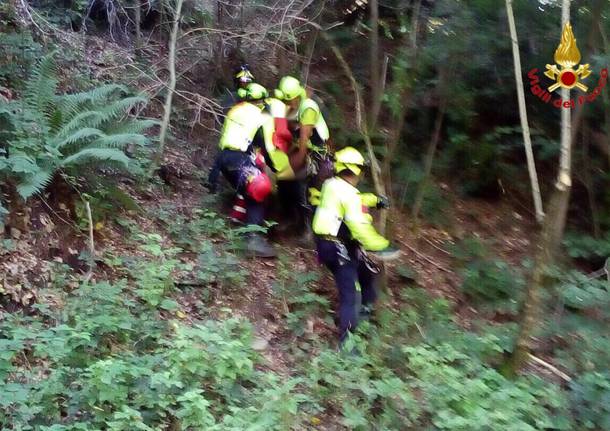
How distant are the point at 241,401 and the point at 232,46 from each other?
632cm

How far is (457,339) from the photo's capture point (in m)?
5.89

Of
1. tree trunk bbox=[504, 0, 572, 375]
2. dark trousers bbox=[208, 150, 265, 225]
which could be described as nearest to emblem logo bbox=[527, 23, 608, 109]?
tree trunk bbox=[504, 0, 572, 375]

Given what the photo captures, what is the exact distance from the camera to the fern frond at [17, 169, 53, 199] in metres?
5.66

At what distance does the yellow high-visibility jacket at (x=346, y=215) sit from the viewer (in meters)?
6.05

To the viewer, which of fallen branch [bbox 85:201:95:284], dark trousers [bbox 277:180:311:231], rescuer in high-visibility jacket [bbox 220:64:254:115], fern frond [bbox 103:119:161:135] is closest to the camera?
fallen branch [bbox 85:201:95:284]

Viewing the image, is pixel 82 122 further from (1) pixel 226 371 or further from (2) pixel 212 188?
(1) pixel 226 371

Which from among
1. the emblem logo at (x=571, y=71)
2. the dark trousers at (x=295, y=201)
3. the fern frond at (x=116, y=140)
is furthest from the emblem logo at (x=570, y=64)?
the fern frond at (x=116, y=140)

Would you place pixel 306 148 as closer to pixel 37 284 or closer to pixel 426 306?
pixel 426 306

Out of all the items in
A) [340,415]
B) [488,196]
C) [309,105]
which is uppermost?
[309,105]

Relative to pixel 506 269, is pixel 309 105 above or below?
above

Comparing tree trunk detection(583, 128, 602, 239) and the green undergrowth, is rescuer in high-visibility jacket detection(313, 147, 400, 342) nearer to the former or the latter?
the green undergrowth

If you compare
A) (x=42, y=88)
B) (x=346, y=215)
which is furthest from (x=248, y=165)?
(x=42, y=88)

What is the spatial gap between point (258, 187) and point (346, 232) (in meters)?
1.39

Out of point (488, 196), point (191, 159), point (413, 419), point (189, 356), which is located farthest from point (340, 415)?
point (488, 196)
